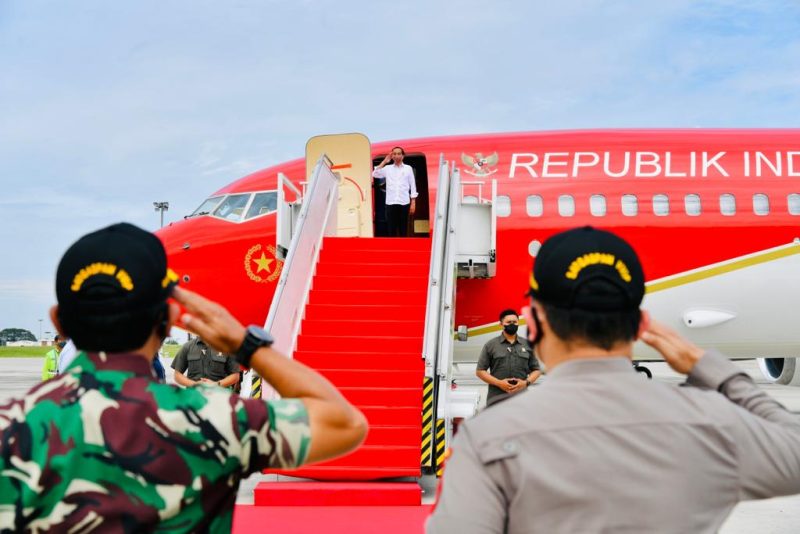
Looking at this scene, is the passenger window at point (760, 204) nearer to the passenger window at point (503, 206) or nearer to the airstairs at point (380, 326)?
the passenger window at point (503, 206)

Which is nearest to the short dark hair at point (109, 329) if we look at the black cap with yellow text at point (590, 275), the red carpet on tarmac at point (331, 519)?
the black cap with yellow text at point (590, 275)

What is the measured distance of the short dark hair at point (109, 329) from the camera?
1.63 metres

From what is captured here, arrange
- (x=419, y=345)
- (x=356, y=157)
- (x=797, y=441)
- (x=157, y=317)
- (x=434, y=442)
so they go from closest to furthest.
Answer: (x=797, y=441) < (x=157, y=317) < (x=434, y=442) < (x=419, y=345) < (x=356, y=157)

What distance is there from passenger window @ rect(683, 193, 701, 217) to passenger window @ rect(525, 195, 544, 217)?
1995mm

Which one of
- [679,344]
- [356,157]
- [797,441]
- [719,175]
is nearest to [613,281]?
[679,344]

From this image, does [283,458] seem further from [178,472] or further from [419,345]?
[419,345]

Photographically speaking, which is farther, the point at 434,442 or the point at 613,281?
the point at 434,442

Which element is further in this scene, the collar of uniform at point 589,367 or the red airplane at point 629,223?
the red airplane at point 629,223

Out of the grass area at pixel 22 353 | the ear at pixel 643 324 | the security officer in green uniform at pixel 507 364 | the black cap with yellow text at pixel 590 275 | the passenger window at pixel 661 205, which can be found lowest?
the grass area at pixel 22 353

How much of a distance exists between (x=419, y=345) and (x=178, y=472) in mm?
6782

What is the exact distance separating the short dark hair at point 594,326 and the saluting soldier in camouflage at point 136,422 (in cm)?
44

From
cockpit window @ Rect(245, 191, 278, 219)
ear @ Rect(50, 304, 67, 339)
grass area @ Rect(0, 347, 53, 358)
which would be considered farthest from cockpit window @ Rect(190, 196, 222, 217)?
grass area @ Rect(0, 347, 53, 358)

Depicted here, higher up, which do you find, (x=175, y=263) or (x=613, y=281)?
(x=175, y=263)

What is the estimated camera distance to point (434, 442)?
743 centimetres
